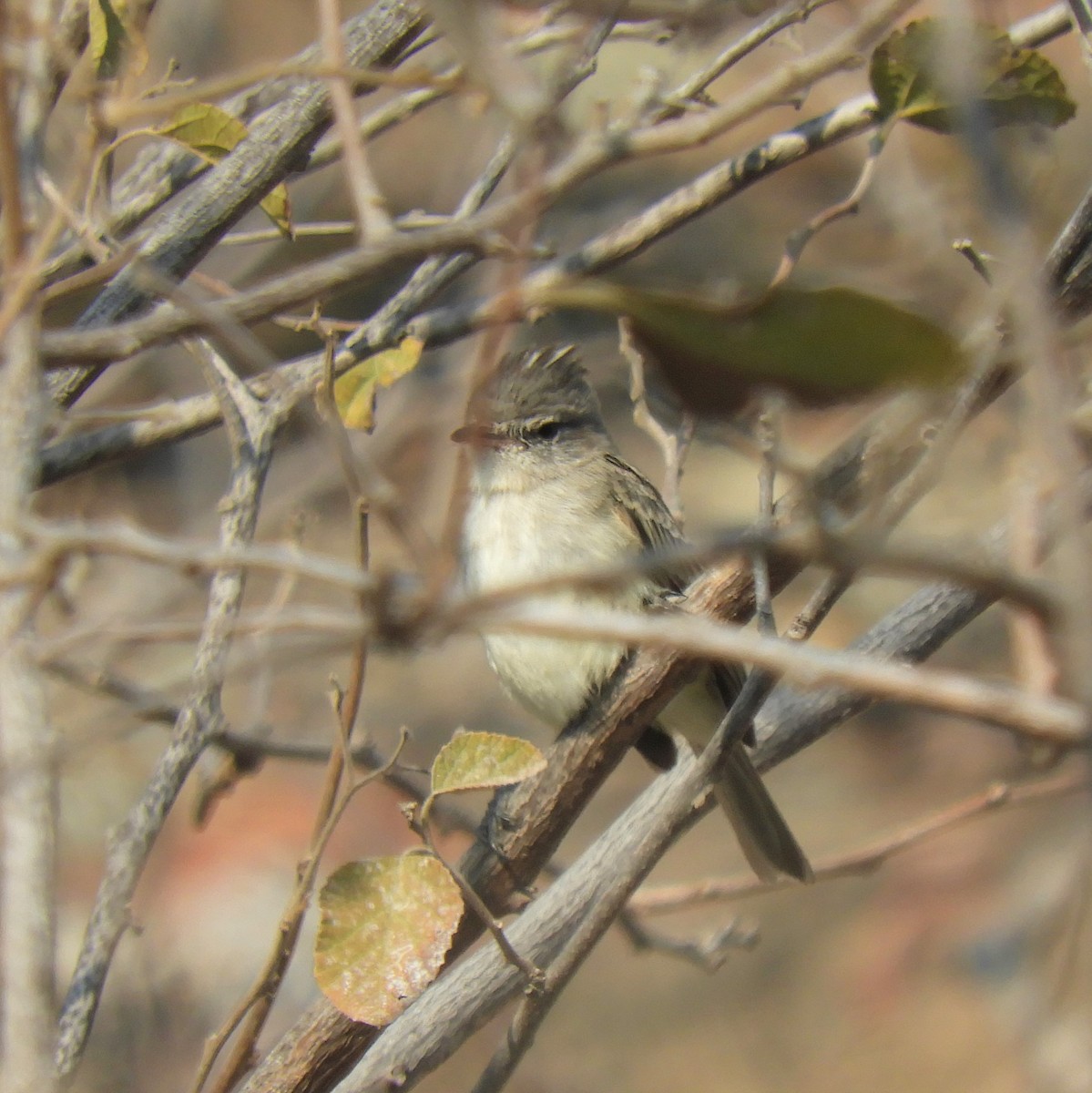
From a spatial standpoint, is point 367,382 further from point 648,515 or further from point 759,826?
point 759,826

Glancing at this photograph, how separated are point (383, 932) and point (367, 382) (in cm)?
95

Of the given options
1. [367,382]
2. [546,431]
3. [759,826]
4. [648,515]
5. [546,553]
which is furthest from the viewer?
[546,431]

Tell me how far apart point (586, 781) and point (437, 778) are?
0.66 meters

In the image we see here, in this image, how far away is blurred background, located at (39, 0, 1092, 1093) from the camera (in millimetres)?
5156

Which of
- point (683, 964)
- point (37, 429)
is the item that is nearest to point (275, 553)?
point (37, 429)

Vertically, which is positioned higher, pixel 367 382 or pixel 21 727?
pixel 21 727

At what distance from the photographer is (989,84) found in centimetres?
242

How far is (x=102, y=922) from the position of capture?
212 centimetres

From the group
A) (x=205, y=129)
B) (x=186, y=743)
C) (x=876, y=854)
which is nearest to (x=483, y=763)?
(x=186, y=743)

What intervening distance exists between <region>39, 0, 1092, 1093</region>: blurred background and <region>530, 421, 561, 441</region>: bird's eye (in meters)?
0.43

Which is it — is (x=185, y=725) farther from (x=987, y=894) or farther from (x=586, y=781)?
(x=987, y=894)

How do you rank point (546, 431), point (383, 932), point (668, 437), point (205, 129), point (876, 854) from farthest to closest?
point (546, 431)
point (668, 437)
point (876, 854)
point (205, 129)
point (383, 932)

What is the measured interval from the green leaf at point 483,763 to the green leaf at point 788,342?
1057mm

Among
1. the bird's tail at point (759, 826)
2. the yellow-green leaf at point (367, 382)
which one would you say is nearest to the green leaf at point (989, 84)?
the yellow-green leaf at point (367, 382)
